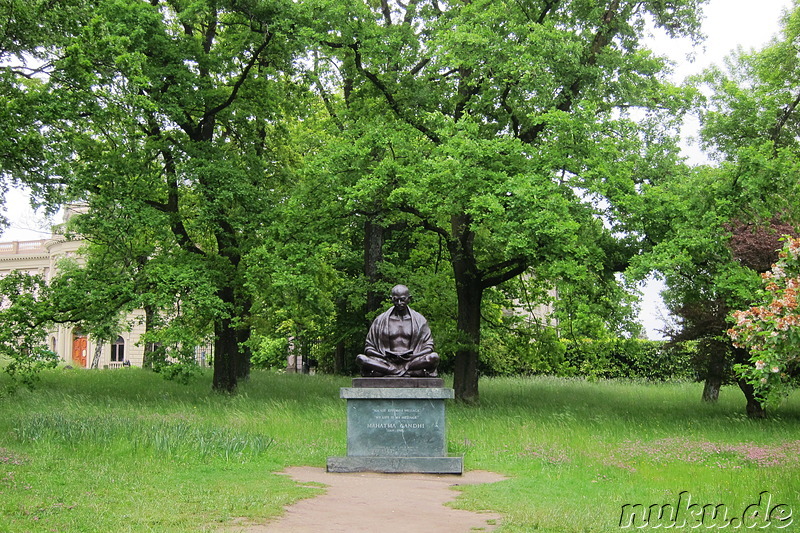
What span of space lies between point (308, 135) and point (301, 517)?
1957 cm

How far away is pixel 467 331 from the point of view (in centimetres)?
2200

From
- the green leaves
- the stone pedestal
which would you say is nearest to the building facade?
the green leaves

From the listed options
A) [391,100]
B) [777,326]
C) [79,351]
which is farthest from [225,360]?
[79,351]

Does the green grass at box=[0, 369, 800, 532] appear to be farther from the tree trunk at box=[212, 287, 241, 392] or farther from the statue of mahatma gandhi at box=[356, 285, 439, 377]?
the statue of mahatma gandhi at box=[356, 285, 439, 377]

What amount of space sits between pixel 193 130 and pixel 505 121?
29.7 feet

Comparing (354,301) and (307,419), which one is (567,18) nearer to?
(354,301)

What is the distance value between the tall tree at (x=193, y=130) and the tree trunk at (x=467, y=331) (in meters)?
5.86

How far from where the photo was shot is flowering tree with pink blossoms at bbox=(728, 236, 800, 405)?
9.32 m

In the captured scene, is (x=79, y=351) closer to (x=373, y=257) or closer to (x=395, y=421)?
(x=373, y=257)

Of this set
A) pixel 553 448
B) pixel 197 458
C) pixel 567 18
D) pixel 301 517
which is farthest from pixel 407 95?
pixel 301 517

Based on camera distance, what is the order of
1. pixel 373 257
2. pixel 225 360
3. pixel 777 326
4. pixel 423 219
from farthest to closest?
1. pixel 373 257
2. pixel 225 360
3. pixel 423 219
4. pixel 777 326

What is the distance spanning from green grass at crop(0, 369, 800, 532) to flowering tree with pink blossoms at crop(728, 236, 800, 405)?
1.53 metres

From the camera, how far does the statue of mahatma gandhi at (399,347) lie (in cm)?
1276

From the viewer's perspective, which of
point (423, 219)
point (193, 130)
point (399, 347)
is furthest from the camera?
point (193, 130)
